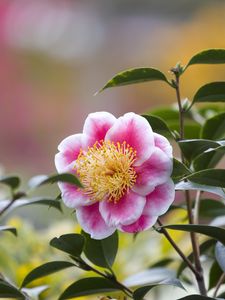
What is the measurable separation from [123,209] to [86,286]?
0.40 feet

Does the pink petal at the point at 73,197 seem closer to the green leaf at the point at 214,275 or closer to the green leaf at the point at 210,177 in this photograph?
the green leaf at the point at 210,177

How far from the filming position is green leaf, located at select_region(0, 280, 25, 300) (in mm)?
789

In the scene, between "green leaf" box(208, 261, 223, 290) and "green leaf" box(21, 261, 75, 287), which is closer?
"green leaf" box(21, 261, 75, 287)

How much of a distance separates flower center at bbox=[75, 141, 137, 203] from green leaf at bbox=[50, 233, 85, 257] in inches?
1.8

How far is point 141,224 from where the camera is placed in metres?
0.77

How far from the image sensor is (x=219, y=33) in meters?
4.39

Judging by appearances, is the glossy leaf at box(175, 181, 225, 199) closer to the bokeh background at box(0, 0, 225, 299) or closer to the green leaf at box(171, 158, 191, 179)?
the green leaf at box(171, 158, 191, 179)

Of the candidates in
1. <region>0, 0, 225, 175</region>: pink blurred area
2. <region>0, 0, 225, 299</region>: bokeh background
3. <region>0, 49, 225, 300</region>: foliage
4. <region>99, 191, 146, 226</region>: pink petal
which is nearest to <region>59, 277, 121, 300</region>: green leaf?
<region>0, 49, 225, 300</region>: foliage

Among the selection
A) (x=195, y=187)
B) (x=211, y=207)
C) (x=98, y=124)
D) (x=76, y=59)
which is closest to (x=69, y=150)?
(x=98, y=124)

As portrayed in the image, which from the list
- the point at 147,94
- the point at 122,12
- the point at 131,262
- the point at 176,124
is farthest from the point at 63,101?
the point at 176,124

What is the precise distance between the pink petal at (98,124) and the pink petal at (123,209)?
7 centimetres

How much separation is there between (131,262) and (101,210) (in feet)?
1.96

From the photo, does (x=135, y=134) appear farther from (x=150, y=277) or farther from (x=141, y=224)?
(x=150, y=277)

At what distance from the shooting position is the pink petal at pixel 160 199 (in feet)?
2.48
